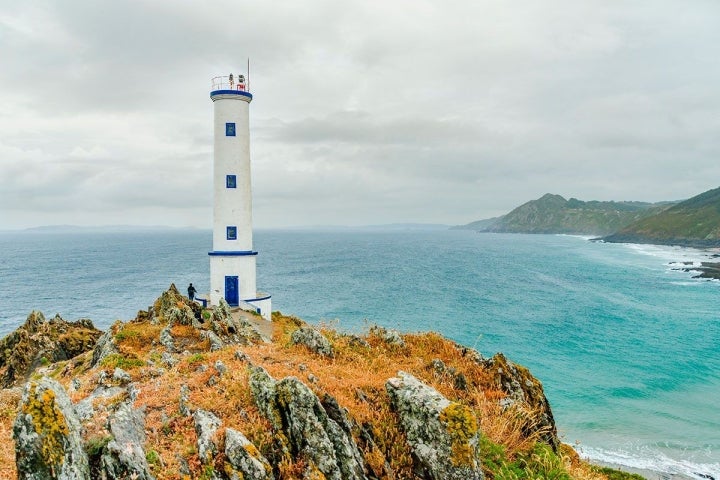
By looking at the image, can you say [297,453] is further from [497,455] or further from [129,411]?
[497,455]

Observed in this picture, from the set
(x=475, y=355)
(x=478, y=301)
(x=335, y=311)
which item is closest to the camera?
(x=475, y=355)

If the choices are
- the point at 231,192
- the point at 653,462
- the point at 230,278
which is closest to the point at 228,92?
the point at 231,192

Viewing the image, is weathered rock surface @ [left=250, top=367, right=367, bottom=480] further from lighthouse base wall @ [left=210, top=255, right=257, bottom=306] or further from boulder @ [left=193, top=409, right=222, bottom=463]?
lighthouse base wall @ [left=210, top=255, right=257, bottom=306]

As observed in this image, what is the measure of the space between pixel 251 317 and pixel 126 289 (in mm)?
62141

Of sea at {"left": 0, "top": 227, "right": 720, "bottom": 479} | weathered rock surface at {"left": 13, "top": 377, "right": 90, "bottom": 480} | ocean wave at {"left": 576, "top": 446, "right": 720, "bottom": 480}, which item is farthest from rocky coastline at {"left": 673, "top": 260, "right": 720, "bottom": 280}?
weathered rock surface at {"left": 13, "top": 377, "right": 90, "bottom": 480}

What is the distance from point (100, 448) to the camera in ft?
24.2

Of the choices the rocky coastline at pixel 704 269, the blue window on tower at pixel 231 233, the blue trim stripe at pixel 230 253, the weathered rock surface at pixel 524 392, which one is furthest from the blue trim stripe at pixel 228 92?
the rocky coastline at pixel 704 269

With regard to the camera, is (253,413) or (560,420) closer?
(253,413)

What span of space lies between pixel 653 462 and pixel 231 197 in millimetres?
30582

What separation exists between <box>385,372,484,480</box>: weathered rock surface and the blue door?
25.6 m

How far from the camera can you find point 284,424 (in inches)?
328

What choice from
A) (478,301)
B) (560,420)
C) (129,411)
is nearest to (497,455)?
(129,411)

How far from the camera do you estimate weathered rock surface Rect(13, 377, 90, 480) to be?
666 centimetres

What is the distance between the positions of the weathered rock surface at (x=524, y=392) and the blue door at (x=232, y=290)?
73.7 feet
